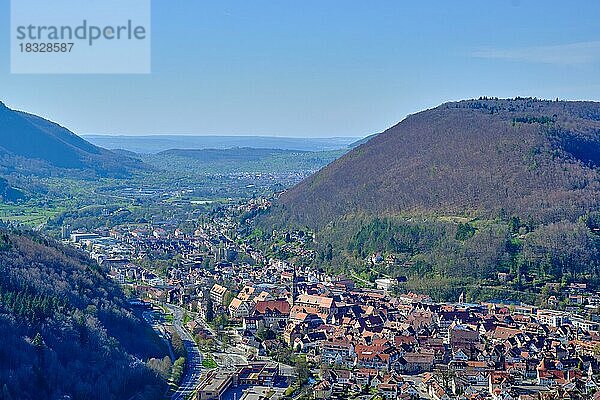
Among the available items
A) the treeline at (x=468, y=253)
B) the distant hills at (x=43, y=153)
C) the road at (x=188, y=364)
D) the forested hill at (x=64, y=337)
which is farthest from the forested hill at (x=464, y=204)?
the distant hills at (x=43, y=153)

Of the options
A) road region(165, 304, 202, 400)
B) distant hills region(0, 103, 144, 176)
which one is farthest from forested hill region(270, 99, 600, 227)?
distant hills region(0, 103, 144, 176)

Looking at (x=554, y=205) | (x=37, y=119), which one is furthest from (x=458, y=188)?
(x=37, y=119)

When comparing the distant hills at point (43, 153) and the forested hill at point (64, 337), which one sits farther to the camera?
the distant hills at point (43, 153)

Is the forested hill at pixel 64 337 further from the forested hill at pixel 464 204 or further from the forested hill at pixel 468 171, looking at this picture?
the forested hill at pixel 468 171

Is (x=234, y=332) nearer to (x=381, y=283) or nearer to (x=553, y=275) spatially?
(x=381, y=283)

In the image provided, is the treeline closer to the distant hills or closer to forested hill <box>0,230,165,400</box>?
forested hill <box>0,230,165,400</box>

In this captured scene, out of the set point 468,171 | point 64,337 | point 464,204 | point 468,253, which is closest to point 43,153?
point 468,171
